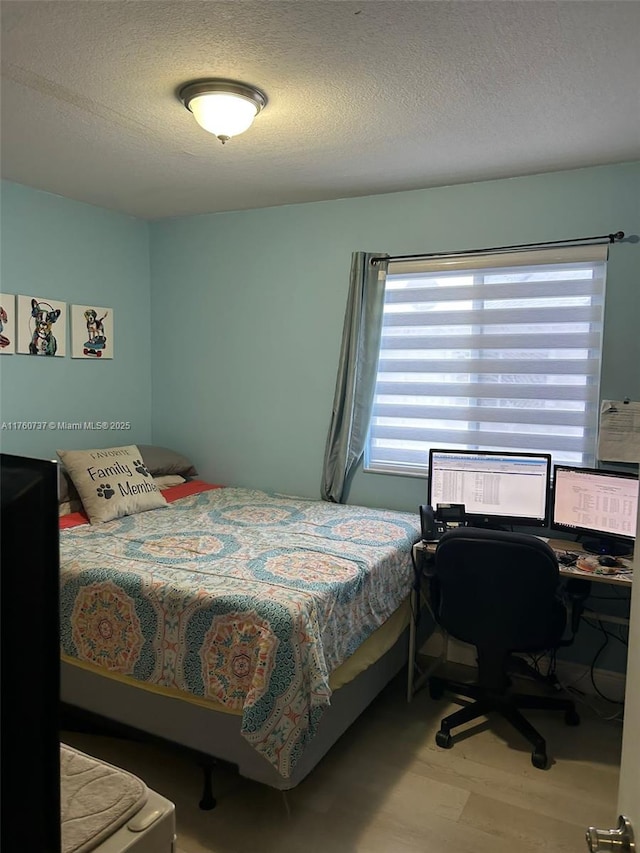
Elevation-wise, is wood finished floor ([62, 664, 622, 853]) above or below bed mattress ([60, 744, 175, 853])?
below

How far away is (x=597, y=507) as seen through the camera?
2799 millimetres

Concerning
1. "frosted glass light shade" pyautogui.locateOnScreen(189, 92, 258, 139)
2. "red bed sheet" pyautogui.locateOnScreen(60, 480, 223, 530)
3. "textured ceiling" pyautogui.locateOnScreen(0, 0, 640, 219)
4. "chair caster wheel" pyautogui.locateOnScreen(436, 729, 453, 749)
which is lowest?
"chair caster wheel" pyautogui.locateOnScreen(436, 729, 453, 749)

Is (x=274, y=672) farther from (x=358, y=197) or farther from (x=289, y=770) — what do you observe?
(x=358, y=197)

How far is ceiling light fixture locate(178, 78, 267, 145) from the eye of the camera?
7.27ft

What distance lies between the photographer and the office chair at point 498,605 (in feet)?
7.97

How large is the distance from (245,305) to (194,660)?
2.49 m

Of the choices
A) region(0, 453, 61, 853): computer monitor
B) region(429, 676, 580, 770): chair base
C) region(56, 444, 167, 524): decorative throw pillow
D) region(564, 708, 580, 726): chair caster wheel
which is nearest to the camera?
region(0, 453, 61, 853): computer monitor

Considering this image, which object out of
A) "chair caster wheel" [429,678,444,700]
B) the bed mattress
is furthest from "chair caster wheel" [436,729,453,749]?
the bed mattress

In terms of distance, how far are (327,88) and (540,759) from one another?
107 inches

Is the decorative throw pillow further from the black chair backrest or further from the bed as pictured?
the black chair backrest

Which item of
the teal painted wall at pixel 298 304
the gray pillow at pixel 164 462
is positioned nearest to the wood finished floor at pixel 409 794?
the teal painted wall at pixel 298 304

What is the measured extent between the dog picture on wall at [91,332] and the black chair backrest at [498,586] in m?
2.60

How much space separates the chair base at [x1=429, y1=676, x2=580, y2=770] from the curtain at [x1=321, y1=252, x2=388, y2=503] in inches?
52.7

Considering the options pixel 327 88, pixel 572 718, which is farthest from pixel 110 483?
pixel 572 718
